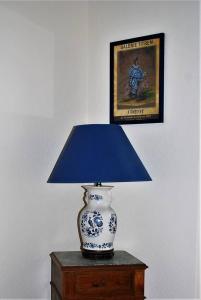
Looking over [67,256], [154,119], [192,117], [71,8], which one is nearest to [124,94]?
[154,119]

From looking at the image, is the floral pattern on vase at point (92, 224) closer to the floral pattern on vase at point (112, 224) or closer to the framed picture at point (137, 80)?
the floral pattern on vase at point (112, 224)

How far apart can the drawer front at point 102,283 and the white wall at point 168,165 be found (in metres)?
0.29

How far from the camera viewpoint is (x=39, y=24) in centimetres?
226

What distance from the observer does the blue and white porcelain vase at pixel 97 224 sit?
1.99m

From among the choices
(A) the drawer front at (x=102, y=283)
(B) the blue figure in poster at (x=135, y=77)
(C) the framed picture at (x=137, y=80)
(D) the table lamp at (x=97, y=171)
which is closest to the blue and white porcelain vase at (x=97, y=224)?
(D) the table lamp at (x=97, y=171)

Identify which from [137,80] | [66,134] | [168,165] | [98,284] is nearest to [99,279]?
[98,284]

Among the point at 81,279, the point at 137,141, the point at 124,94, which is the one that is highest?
the point at 124,94

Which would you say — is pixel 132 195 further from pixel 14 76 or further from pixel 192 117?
pixel 14 76

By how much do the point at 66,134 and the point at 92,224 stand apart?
62 centimetres

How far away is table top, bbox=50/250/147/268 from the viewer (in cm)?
194

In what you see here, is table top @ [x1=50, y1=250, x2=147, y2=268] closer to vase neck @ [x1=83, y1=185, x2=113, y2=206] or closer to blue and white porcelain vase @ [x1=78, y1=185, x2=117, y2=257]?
blue and white porcelain vase @ [x1=78, y1=185, x2=117, y2=257]

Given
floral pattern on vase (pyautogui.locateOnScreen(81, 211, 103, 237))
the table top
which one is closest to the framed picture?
floral pattern on vase (pyautogui.locateOnScreen(81, 211, 103, 237))

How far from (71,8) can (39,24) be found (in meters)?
0.27

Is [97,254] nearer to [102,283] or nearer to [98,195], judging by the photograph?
[102,283]
